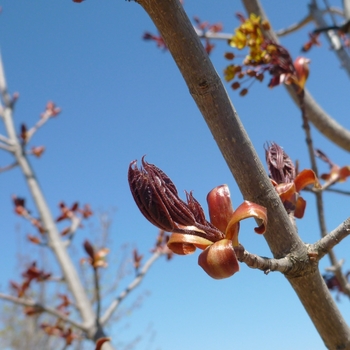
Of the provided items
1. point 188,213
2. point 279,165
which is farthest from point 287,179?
point 188,213

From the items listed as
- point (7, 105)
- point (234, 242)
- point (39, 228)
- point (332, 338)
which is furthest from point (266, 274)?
point (7, 105)

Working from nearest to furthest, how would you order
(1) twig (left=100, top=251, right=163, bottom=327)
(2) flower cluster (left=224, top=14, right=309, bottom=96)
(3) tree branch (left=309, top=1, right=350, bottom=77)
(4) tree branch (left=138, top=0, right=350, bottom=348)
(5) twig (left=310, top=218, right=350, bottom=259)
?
(4) tree branch (left=138, top=0, right=350, bottom=348), (5) twig (left=310, top=218, right=350, bottom=259), (2) flower cluster (left=224, top=14, right=309, bottom=96), (3) tree branch (left=309, top=1, right=350, bottom=77), (1) twig (left=100, top=251, right=163, bottom=327)

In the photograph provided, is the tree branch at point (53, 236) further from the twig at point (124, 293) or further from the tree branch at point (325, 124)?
the tree branch at point (325, 124)

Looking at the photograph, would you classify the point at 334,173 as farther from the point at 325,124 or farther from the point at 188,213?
the point at 188,213

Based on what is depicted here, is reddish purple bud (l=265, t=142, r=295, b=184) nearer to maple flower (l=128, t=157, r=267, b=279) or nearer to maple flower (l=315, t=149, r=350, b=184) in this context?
maple flower (l=128, t=157, r=267, b=279)

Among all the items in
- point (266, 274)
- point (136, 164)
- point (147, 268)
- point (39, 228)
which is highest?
point (39, 228)

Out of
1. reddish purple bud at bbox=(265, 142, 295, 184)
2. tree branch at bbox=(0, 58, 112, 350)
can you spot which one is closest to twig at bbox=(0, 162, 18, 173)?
tree branch at bbox=(0, 58, 112, 350)

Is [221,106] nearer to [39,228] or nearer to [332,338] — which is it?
[332,338]
